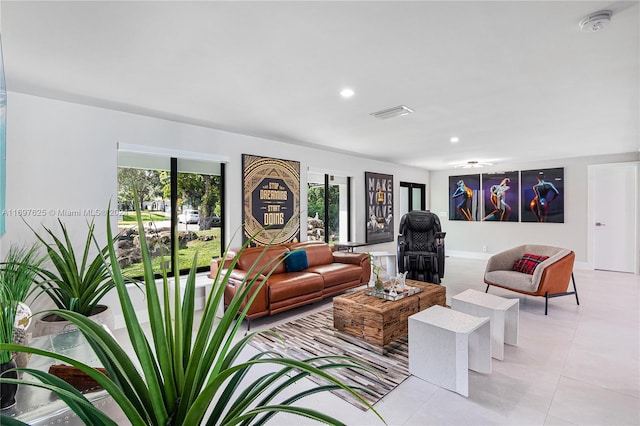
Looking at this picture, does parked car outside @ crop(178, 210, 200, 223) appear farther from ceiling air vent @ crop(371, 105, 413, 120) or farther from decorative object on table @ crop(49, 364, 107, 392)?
decorative object on table @ crop(49, 364, 107, 392)

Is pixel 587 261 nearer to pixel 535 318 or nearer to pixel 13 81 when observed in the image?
pixel 535 318

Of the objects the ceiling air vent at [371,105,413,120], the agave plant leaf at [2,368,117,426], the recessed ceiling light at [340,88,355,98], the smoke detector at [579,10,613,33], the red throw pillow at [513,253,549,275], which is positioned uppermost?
the recessed ceiling light at [340,88,355,98]

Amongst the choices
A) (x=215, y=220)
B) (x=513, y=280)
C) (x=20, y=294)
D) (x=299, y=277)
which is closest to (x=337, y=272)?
(x=299, y=277)

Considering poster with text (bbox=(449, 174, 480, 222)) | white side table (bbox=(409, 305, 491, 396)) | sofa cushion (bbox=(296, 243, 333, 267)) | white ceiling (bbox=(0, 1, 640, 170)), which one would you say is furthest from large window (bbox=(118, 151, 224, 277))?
poster with text (bbox=(449, 174, 480, 222))

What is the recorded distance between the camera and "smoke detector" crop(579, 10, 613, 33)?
179 cm

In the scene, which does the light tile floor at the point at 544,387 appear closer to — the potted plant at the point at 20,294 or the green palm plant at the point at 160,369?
the potted plant at the point at 20,294

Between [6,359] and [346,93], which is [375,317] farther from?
[6,359]

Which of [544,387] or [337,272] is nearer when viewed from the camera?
[544,387]

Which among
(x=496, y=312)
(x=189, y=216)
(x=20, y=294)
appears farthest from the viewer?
(x=189, y=216)

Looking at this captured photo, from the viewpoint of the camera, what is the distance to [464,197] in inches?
328

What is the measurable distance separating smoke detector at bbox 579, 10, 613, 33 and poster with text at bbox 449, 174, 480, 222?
21.7 ft

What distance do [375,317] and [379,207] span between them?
4.27 m

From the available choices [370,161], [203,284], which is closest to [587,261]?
[370,161]

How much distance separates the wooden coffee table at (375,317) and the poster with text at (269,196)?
1588 mm
